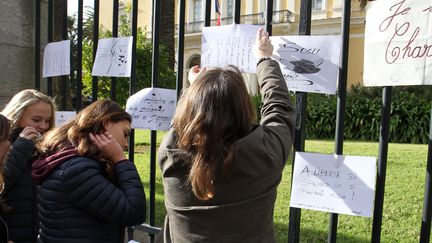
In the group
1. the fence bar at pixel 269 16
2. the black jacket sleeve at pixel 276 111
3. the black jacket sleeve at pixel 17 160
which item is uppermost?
the fence bar at pixel 269 16

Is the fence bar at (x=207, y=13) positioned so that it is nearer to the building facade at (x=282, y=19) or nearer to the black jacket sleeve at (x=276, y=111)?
the black jacket sleeve at (x=276, y=111)

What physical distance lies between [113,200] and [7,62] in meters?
1.93

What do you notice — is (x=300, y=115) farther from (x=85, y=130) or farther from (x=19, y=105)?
(x=19, y=105)

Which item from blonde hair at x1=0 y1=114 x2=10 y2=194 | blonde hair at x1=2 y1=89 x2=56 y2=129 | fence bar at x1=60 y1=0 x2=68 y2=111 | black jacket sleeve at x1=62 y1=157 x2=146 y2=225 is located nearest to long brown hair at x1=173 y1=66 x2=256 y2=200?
black jacket sleeve at x1=62 y1=157 x2=146 y2=225

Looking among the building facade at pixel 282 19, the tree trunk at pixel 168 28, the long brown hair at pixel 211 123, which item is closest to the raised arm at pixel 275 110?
the long brown hair at pixel 211 123

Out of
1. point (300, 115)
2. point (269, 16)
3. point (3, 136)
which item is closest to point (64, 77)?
point (3, 136)

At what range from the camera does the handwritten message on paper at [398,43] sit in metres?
1.81

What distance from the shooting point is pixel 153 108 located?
2.61 meters

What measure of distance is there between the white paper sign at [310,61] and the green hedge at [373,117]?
33.1 feet

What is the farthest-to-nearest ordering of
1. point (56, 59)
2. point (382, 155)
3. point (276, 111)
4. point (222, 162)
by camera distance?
1. point (56, 59)
2. point (382, 155)
3. point (276, 111)
4. point (222, 162)

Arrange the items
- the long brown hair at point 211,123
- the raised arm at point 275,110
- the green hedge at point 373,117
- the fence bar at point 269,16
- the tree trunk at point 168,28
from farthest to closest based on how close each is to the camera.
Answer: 1. the green hedge at point 373,117
2. the tree trunk at point 168,28
3. the fence bar at point 269,16
4. the raised arm at point 275,110
5. the long brown hair at point 211,123

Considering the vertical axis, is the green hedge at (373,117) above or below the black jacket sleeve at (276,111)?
below

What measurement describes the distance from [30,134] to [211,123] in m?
1.27

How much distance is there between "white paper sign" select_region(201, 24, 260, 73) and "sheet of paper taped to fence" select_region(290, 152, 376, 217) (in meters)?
0.54
